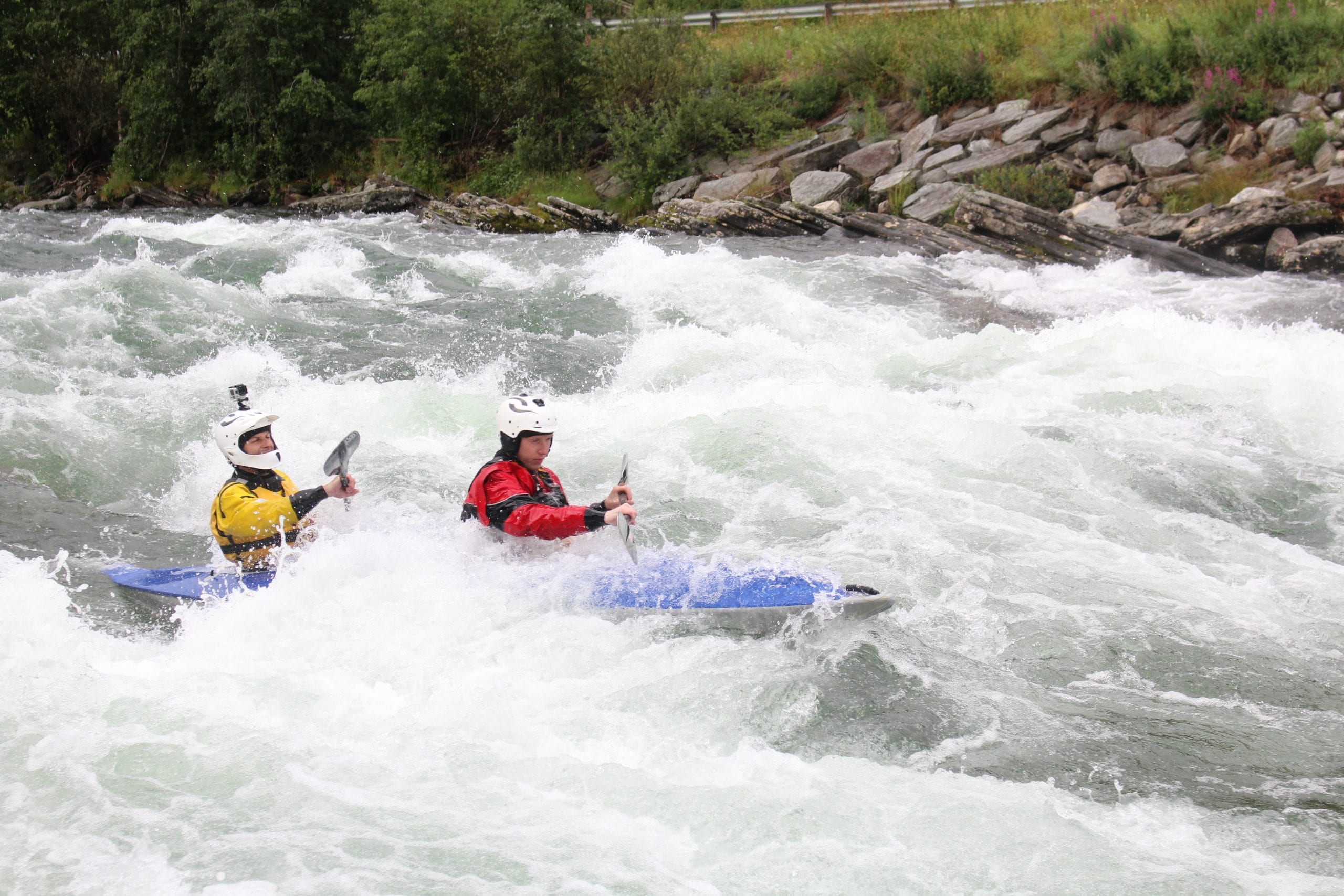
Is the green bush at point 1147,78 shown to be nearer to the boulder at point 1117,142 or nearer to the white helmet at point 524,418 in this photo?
the boulder at point 1117,142

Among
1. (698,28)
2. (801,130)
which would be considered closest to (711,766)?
(801,130)

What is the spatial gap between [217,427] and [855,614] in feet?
A: 10.5

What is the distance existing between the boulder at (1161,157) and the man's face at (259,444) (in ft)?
42.3

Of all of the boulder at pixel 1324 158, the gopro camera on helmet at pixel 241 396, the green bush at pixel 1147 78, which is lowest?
the gopro camera on helmet at pixel 241 396

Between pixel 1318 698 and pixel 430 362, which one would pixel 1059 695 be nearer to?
pixel 1318 698

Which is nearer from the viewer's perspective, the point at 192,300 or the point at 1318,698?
the point at 1318,698

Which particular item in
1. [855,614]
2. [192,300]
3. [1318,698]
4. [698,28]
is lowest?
[1318,698]

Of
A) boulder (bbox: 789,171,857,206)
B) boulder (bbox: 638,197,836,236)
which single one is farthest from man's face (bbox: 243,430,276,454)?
boulder (bbox: 789,171,857,206)

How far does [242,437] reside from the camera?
16.9ft

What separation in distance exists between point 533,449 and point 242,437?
1440 mm

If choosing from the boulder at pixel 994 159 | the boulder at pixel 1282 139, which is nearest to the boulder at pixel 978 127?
the boulder at pixel 994 159

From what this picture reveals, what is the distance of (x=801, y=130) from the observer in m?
18.8

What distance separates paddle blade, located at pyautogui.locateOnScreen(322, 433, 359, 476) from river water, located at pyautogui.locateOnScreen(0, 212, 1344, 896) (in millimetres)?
391

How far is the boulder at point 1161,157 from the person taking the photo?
1418 centimetres
